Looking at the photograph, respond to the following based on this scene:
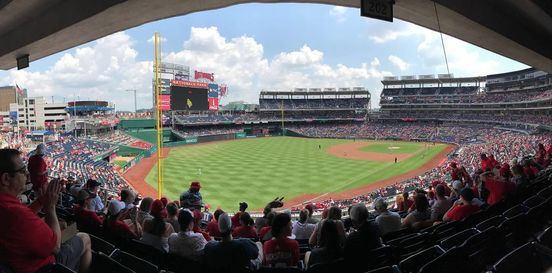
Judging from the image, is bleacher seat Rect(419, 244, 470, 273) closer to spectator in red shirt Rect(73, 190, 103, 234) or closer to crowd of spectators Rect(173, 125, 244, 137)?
spectator in red shirt Rect(73, 190, 103, 234)

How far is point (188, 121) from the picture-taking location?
66.8m

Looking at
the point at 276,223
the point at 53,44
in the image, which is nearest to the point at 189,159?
the point at 53,44

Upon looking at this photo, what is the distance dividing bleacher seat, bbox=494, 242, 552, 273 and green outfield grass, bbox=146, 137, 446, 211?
678 inches

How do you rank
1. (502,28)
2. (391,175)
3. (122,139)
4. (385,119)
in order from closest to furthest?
(502,28) < (391,175) < (122,139) < (385,119)

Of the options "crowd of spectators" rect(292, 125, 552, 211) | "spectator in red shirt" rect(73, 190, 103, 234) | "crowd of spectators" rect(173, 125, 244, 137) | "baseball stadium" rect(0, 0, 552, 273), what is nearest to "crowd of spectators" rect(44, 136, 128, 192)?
"baseball stadium" rect(0, 0, 552, 273)

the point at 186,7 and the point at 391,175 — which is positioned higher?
the point at 186,7

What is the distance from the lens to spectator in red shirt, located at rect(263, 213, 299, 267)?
3.62 m

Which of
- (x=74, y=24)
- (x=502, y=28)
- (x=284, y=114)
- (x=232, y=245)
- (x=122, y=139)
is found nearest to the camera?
(x=232, y=245)

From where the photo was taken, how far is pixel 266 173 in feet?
99.8

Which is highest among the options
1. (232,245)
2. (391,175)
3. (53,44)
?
(53,44)

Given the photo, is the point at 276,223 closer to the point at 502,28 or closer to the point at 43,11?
the point at 43,11

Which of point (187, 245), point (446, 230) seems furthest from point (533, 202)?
point (187, 245)

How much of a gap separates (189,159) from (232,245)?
1461 inches

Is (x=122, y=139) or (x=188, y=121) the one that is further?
(x=188, y=121)
